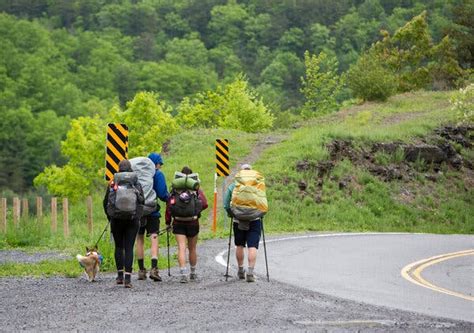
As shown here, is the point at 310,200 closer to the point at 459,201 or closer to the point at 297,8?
the point at 459,201

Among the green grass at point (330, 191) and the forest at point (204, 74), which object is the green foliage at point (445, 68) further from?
the green grass at point (330, 191)

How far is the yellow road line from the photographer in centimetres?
1474

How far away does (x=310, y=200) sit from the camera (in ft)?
109

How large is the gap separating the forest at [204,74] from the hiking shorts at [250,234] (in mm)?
33963

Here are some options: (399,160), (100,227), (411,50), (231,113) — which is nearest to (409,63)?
(411,50)

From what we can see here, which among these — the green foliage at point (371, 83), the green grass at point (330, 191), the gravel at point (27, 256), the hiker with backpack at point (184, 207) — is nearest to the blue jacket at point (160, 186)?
the hiker with backpack at point (184, 207)

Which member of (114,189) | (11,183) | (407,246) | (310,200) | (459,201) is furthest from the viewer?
(11,183)

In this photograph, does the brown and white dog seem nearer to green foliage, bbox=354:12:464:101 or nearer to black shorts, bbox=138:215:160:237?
black shorts, bbox=138:215:160:237

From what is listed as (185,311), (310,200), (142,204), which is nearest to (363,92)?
(310,200)

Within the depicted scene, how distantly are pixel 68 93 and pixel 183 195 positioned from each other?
456ft

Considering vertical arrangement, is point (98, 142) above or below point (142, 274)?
below

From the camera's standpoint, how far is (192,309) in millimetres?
11781

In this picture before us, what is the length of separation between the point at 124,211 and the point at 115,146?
11.5ft

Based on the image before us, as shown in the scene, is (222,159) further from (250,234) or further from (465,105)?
(250,234)
